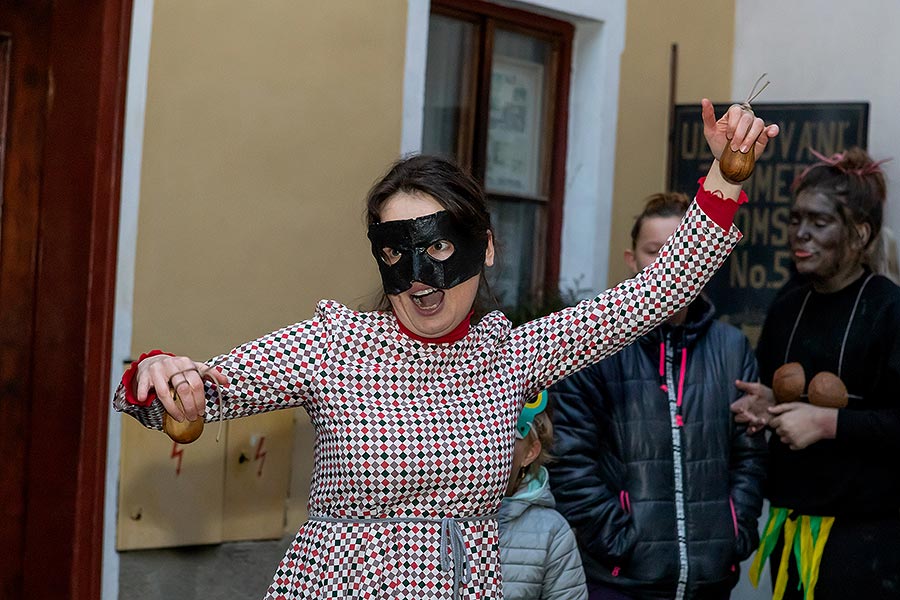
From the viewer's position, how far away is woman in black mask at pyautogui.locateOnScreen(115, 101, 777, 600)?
7.91 ft

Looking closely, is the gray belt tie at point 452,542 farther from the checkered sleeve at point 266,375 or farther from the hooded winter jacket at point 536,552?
the hooded winter jacket at point 536,552

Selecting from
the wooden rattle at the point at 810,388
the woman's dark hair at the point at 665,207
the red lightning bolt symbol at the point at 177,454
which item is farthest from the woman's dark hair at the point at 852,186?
the red lightning bolt symbol at the point at 177,454

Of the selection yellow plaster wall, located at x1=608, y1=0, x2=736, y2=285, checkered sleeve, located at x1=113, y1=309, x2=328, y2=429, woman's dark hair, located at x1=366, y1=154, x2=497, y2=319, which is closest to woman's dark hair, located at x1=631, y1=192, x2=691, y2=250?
woman's dark hair, located at x1=366, y1=154, x2=497, y2=319

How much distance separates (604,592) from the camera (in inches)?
141

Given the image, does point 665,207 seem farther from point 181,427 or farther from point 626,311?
point 181,427

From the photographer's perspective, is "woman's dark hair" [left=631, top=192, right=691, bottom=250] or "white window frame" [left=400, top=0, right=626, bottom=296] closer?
"woman's dark hair" [left=631, top=192, right=691, bottom=250]

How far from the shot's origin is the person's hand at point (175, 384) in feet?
7.25

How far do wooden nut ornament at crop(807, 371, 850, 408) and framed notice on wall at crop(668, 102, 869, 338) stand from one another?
6.23ft

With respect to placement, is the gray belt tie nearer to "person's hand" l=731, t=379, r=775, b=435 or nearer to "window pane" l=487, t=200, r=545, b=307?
"person's hand" l=731, t=379, r=775, b=435

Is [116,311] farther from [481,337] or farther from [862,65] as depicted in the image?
[862,65]

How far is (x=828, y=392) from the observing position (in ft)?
12.4

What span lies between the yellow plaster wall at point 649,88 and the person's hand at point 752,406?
2.08 meters

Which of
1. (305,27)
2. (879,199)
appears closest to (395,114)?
(305,27)

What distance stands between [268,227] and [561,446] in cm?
157
